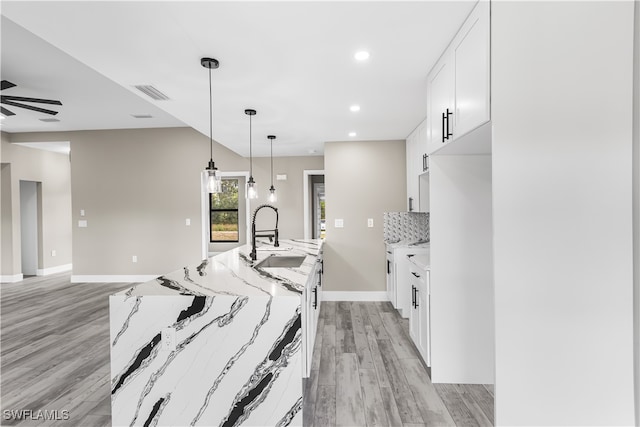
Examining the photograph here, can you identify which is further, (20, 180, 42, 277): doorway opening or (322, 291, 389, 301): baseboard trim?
(20, 180, 42, 277): doorway opening

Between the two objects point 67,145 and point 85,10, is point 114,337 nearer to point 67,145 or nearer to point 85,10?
point 85,10

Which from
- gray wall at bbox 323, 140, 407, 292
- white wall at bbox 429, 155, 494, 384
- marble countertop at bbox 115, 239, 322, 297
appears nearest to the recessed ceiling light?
white wall at bbox 429, 155, 494, 384

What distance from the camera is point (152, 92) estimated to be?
285cm

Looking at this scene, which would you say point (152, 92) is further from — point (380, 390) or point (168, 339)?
point (380, 390)

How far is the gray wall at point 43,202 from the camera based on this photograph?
20.4ft

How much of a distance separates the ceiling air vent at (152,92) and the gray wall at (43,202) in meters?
5.28

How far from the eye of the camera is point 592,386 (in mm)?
1434

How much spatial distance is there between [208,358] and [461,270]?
1824 millimetres

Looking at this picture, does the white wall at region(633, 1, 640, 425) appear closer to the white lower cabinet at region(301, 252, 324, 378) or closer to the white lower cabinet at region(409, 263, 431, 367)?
the white lower cabinet at region(409, 263, 431, 367)

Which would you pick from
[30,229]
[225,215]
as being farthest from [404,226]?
[30,229]

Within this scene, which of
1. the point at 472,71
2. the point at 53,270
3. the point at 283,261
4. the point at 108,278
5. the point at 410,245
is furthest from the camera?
the point at 53,270

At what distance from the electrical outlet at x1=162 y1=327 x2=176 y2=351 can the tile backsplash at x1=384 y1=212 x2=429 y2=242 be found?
11.8ft

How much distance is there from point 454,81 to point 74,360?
12.3 feet

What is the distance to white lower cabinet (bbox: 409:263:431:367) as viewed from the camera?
2684 mm
